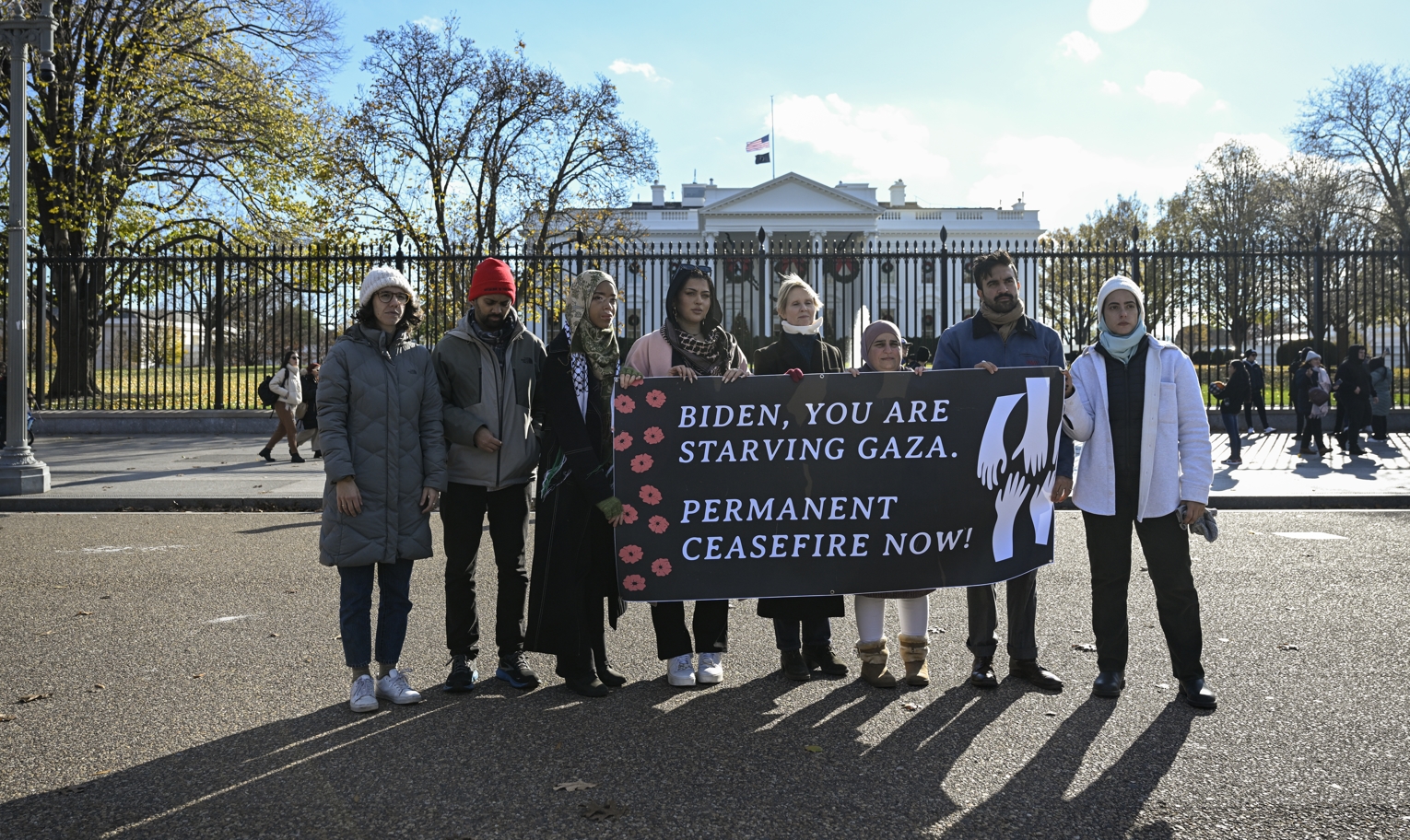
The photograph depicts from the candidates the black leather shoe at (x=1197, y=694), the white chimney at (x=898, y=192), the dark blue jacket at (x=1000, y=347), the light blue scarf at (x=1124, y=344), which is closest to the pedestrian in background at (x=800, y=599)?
the dark blue jacket at (x=1000, y=347)

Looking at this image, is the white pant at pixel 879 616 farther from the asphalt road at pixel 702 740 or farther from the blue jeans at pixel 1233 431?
the blue jeans at pixel 1233 431

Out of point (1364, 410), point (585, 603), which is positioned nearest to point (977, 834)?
point (585, 603)

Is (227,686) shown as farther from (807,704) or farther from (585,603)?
(807,704)

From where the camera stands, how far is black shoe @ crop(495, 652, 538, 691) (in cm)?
425

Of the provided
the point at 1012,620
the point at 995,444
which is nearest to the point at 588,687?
the point at 1012,620

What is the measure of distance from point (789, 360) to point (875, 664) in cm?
134

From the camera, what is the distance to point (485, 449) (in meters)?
4.17

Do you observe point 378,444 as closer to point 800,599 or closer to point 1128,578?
point 800,599

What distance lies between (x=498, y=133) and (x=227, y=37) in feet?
22.9

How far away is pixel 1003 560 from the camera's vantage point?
4.27 m

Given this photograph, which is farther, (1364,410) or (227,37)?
(227,37)

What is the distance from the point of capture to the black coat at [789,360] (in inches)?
173

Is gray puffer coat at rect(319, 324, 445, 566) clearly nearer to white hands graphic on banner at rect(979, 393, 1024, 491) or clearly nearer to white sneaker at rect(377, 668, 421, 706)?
white sneaker at rect(377, 668, 421, 706)

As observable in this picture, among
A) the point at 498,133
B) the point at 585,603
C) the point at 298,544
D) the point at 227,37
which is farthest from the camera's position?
the point at 498,133
